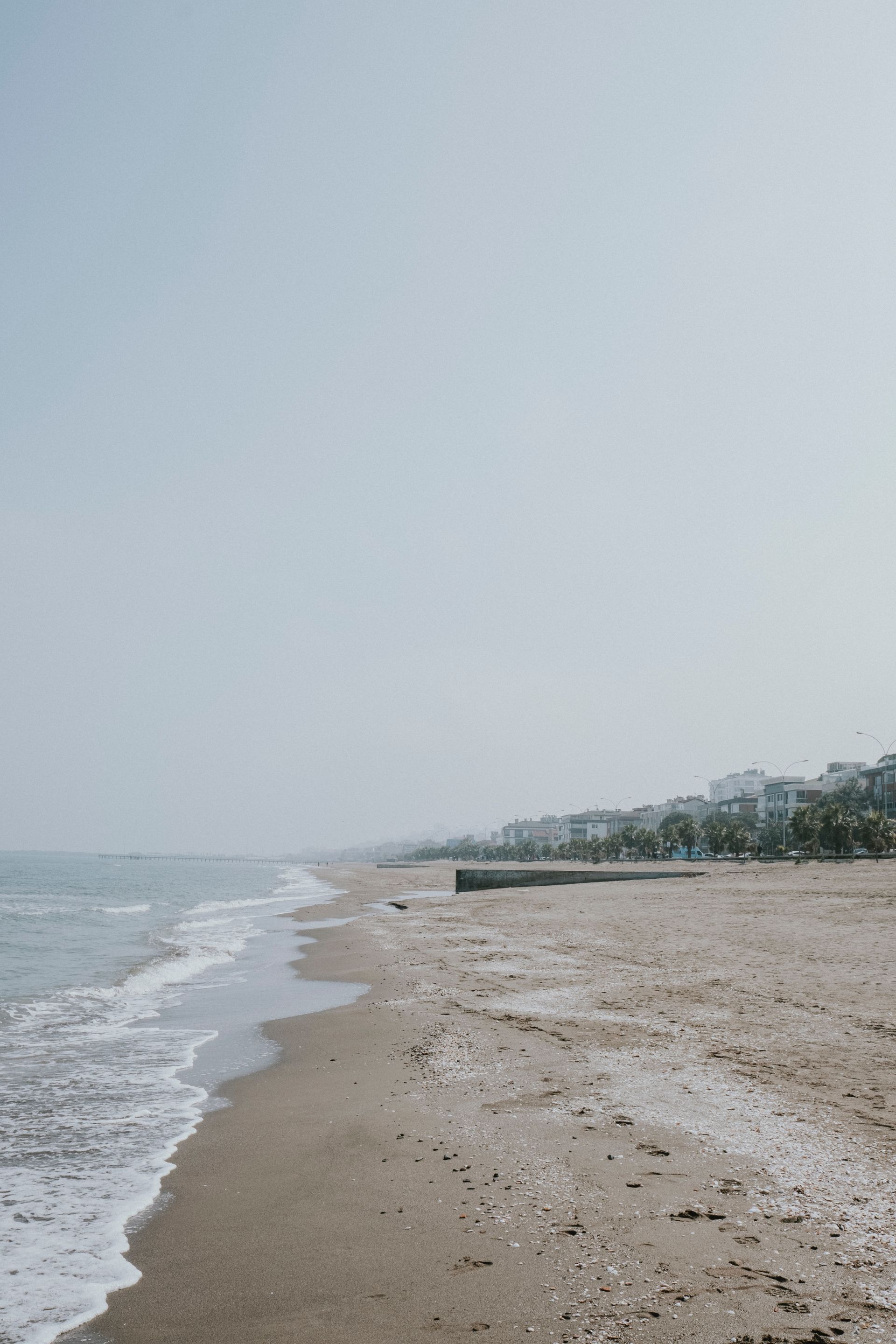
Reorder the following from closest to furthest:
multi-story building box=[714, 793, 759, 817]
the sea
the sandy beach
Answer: the sandy beach, the sea, multi-story building box=[714, 793, 759, 817]

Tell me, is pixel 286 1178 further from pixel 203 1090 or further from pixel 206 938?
pixel 206 938

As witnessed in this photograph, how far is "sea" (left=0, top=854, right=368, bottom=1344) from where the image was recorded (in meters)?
6.30

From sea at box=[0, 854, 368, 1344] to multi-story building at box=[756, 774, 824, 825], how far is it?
123 meters

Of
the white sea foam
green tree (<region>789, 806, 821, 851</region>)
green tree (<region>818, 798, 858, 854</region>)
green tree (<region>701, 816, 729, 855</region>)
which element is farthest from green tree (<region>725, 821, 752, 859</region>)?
the white sea foam

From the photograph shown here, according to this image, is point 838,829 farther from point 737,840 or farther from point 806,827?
point 737,840

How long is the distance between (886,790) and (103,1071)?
414 ft

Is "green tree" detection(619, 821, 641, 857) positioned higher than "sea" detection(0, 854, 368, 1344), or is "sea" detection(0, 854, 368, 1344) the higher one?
"sea" detection(0, 854, 368, 1344)

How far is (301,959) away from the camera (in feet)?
86.8

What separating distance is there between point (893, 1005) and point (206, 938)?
2784cm

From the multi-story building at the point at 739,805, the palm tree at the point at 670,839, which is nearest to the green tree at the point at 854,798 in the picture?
the palm tree at the point at 670,839

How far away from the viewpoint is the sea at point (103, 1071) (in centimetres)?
630

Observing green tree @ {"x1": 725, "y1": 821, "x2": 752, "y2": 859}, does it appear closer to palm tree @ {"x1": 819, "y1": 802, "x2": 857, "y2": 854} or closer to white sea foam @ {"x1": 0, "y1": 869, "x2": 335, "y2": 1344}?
palm tree @ {"x1": 819, "y1": 802, "x2": 857, "y2": 854}

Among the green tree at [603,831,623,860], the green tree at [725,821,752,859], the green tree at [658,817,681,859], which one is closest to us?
the green tree at [725,821,752,859]

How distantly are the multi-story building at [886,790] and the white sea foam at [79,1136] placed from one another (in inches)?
4624
